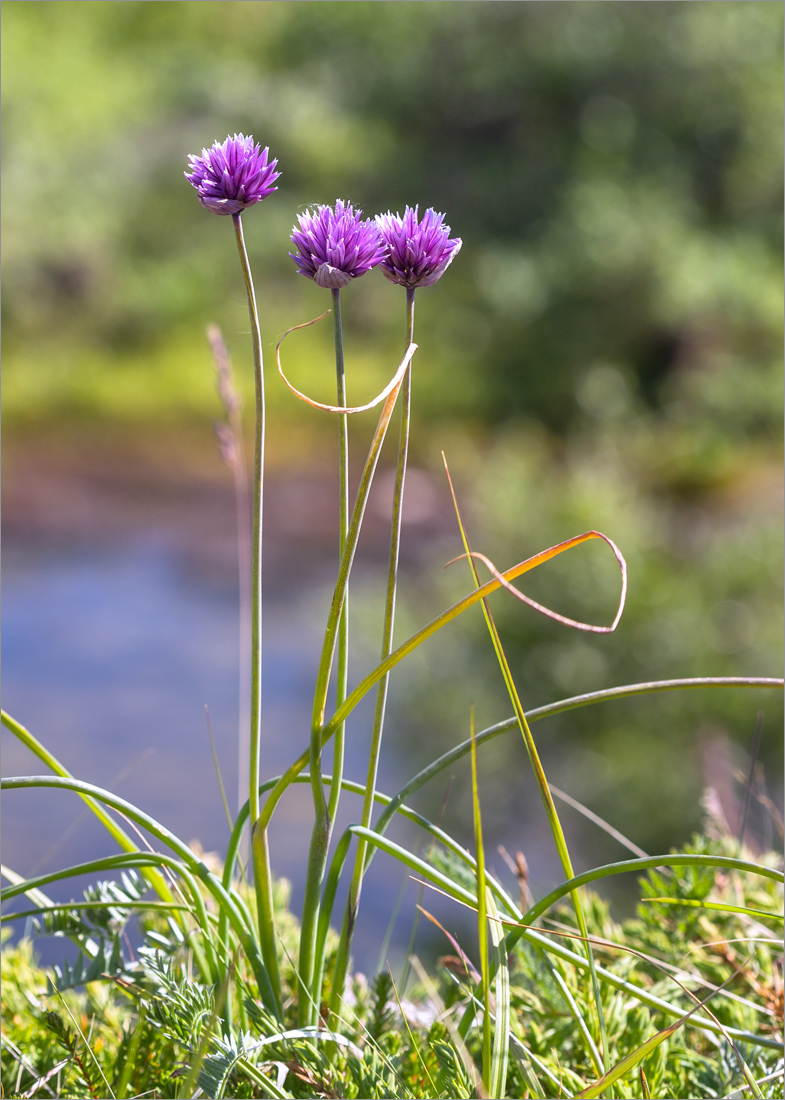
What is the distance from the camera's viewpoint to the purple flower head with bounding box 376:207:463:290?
404mm

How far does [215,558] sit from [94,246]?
2.11m

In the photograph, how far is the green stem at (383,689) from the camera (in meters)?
0.42

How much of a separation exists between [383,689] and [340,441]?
127 millimetres

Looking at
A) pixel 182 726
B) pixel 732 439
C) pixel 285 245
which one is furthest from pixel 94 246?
pixel 732 439

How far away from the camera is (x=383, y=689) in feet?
1.50

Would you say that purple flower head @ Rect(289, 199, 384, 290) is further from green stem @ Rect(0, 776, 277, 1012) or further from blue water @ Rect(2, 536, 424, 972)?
blue water @ Rect(2, 536, 424, 972)

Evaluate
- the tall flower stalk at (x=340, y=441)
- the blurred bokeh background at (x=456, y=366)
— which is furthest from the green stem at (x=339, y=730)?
the blurred bokeh background at (x=456, y=366)

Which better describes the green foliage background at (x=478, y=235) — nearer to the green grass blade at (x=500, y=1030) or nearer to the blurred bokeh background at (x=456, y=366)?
the blurred bokeh background at (x=456, y=366)

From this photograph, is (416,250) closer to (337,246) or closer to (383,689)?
(337,246)

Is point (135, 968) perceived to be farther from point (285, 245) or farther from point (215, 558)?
point (285, 245)

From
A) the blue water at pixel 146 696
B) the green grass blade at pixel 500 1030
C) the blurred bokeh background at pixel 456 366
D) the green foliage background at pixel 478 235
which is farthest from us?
the green foliage background at pixel 478 235

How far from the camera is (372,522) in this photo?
3.47m

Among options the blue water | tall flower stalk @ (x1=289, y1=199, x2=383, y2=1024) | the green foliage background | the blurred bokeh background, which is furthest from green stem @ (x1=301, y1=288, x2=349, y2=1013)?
the green foliage background

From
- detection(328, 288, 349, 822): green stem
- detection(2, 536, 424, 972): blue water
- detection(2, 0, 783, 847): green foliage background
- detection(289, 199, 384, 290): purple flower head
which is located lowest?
detection(2, 536, 424, 972): blue water
